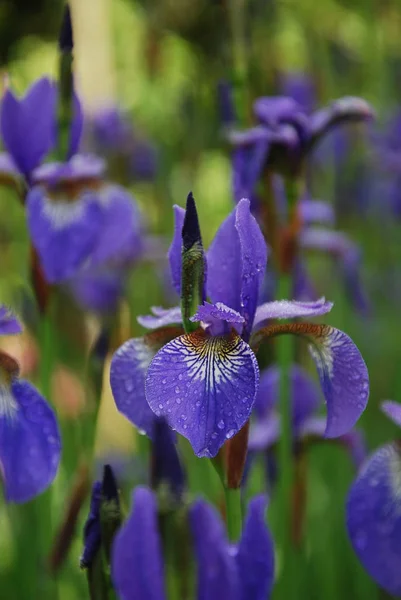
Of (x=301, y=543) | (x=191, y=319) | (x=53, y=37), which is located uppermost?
(x=53, y=37)

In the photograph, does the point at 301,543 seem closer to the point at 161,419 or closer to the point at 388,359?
the point at 161,419

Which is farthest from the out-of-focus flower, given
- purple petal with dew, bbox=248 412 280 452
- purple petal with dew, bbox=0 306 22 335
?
purple petal with dew, bbox=0 306 22 335

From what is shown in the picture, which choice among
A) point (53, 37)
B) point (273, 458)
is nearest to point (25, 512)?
point (273, 458)

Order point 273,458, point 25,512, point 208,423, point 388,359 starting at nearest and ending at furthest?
point 208,423 → point 273,458 → point 25,512 → point 388,359

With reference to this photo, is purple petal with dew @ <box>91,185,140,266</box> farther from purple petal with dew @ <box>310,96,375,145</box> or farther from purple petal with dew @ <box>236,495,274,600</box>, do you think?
purple petal with dew @ <box>236,495,274,600</box>

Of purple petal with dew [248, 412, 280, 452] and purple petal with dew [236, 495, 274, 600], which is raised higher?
purple petal with dew [248, 412, 280, 452]

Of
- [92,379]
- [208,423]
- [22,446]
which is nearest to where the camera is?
[208,423]
